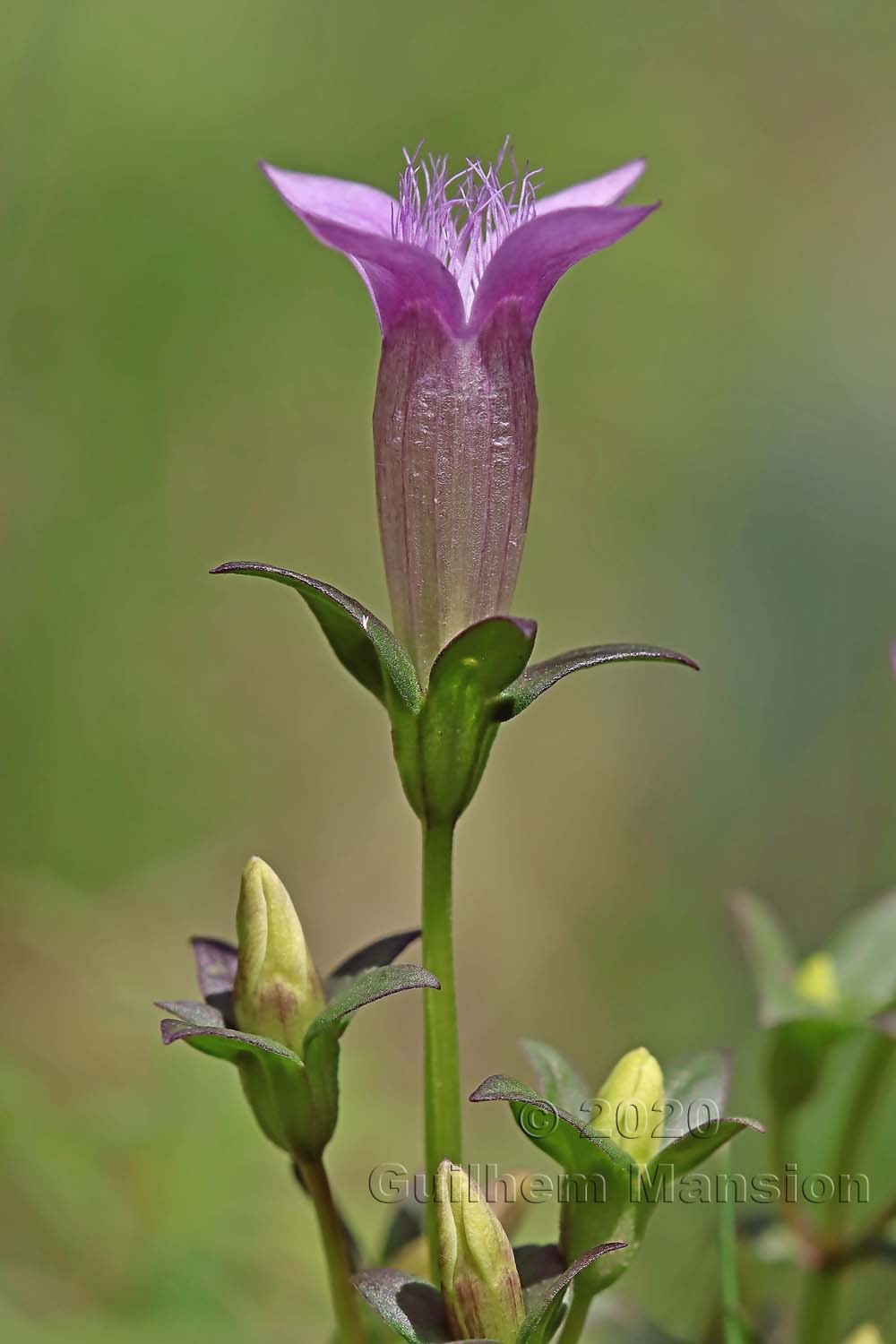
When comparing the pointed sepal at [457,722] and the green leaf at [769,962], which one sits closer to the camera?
the pointed sepal at [457,722]

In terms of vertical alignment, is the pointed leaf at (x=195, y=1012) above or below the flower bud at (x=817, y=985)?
above

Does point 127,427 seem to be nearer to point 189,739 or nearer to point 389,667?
point 189,739

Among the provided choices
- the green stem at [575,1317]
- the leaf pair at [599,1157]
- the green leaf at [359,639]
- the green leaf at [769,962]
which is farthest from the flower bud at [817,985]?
the green leaf at [359,639]

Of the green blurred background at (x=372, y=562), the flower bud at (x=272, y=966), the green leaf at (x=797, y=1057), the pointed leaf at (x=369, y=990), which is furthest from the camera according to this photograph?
the green blurred background at (x=372, y=562)

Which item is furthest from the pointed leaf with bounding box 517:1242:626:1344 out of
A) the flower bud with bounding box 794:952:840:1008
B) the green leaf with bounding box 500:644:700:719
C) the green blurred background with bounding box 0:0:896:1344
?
the green blurred background with bounding box 0:0:896:1344

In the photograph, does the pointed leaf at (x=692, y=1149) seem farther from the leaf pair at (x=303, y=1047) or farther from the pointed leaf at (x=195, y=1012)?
the pointed leaf at (x=195, y=1012)

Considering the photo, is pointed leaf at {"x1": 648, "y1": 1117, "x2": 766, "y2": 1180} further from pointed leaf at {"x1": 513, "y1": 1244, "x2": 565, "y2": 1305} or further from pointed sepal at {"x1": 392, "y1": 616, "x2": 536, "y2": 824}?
pointed sepal at {"x1": 392, "y1": 616, "x2": 536, "y2": 824}

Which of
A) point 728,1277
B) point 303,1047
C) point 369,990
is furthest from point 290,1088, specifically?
point 728,1277
